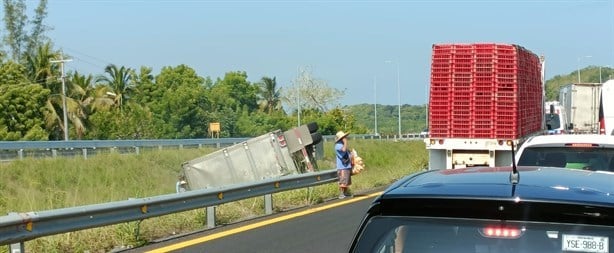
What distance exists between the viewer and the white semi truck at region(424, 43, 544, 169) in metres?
17.7

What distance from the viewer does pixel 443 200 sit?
134 inches

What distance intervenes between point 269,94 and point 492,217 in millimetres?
107400

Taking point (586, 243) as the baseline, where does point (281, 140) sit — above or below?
below

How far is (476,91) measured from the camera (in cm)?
1795

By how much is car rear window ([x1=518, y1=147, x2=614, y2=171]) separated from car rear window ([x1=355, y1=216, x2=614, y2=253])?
20.1ft

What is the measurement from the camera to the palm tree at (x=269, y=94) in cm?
10894

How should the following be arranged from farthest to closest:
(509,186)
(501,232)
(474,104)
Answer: (474,104), (509,186), (501,232)

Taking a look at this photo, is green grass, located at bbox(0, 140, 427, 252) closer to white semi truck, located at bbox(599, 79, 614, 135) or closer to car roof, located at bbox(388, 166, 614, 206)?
white semi truck, located at bbox(599, 79, 614, 135)

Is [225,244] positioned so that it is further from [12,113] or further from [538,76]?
[12,113]

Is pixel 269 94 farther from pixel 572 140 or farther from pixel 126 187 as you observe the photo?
pixel 572 140

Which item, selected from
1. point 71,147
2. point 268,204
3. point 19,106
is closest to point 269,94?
point 19,106

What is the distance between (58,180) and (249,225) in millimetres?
18256

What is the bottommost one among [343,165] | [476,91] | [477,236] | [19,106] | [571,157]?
[343,165]

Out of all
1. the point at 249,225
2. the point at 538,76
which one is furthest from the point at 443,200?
the point at 538,76
